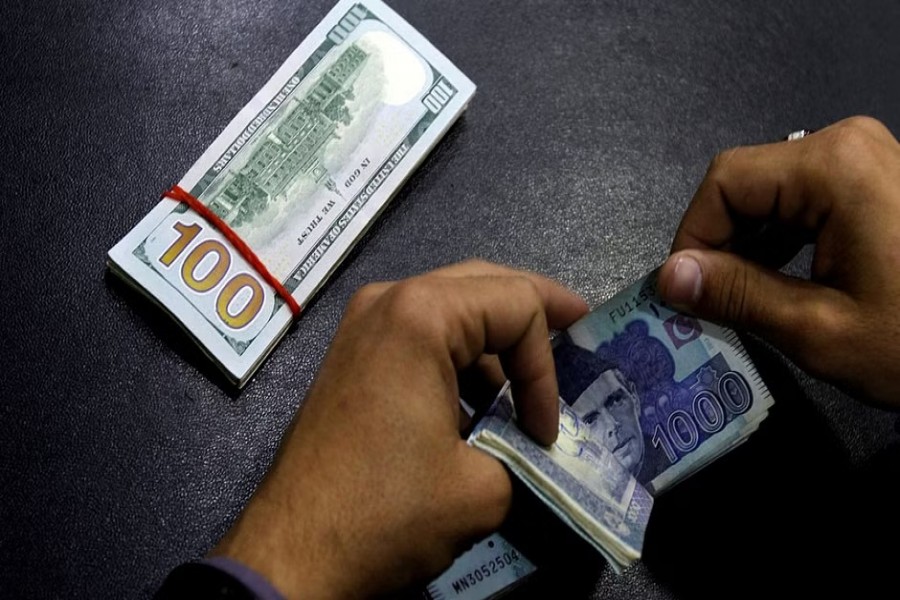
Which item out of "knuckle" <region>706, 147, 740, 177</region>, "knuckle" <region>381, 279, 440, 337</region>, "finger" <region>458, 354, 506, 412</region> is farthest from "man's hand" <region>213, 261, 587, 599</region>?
"knuckle" <region>706, 147, 740, 177</region>

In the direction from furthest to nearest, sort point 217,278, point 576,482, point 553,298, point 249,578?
1. point 217,278
2. point 553,298
3. point 576,482
4. point 249,578

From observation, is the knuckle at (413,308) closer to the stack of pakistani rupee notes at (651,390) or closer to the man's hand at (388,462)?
the man's hand at (388,462)

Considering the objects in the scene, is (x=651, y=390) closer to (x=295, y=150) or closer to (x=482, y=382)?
(x=482, y=382)

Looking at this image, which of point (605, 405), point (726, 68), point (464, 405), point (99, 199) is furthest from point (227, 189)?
point (726, 68)

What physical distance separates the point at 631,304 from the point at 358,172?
34cm

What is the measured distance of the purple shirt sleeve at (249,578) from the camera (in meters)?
0.58

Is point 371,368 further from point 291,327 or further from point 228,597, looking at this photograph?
point 291,327

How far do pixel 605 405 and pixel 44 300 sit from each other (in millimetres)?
597

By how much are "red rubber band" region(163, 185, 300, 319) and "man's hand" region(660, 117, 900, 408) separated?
1.28 ft

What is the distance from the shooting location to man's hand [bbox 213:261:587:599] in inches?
23.3

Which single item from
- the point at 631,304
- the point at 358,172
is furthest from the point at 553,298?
the point at 358,172

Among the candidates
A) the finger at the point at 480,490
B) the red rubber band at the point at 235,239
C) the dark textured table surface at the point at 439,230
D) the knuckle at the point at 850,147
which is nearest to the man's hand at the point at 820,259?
the knuckle at the point at 850,147

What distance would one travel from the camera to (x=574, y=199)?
37.8 inches

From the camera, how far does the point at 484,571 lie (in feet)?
2.55
